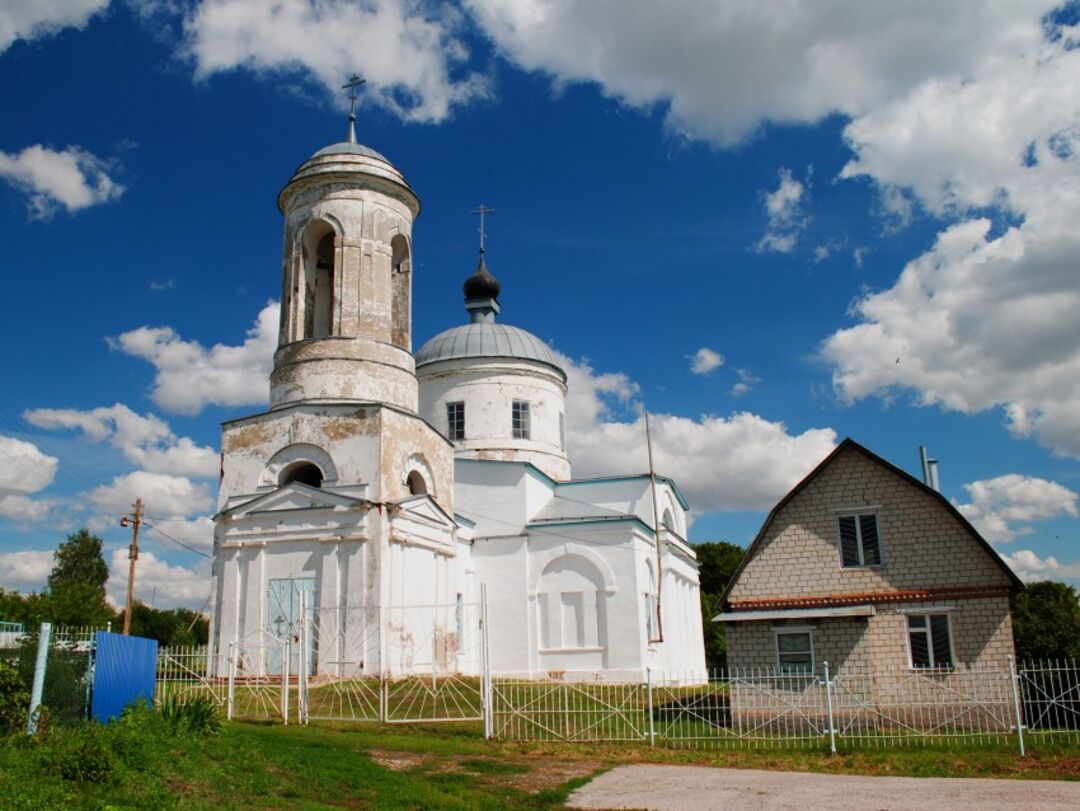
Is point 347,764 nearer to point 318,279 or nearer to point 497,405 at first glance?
point 318,279

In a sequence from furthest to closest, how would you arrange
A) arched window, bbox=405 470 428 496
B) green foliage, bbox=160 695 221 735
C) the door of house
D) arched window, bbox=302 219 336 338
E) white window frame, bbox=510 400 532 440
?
1. white window frame, bbox=510 400 532 440
2. arched window, bbox=302 219 336 338
3. arched window, bbox=405 470 428 496
4. the door of house
5. green foliage, bbox=160 695 221 735

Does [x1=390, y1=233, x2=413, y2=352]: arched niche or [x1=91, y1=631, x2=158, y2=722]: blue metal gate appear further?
[x1=390, y1=233, x2=413, y2=352]: arched niche

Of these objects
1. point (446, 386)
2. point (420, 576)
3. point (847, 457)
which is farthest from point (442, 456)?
point (847, 457)

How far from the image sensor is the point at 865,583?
18453mm

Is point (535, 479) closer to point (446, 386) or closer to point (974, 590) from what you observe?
point (446, 386)

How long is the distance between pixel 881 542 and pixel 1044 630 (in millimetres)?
13488

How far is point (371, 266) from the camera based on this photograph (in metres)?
24.4

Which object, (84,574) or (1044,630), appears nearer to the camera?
(1044,630)

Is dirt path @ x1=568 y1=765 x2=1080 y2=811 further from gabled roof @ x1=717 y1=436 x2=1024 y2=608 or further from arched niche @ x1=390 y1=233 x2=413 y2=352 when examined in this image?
arched niche @ x1=390 y1=233 x2=413 y2=352

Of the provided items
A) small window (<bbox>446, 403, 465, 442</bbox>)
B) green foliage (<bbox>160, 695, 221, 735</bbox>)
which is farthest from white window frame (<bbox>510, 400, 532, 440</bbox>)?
green foliage (<bbox>160, 695, 221, 735</bbox>)

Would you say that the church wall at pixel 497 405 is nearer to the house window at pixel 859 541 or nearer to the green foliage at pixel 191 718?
the house window at pixel 859 541

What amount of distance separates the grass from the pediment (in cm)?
662

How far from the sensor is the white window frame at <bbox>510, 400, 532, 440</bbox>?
33219 mm

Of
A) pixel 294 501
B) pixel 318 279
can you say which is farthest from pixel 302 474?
pixel 318 279
